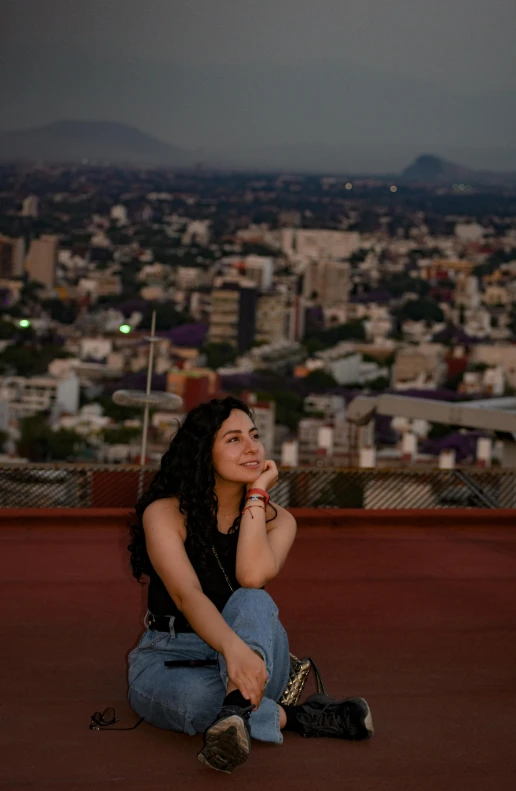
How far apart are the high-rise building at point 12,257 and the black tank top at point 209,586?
4125cm

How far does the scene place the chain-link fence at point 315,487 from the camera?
4.50m

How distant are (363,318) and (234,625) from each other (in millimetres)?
44732

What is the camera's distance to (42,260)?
4384cm

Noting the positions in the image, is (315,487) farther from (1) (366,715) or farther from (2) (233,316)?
(2) (233,316)

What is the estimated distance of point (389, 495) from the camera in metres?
4.66

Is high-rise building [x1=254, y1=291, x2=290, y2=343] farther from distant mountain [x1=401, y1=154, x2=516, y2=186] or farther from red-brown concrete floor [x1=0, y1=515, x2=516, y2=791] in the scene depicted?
red-brown concrete floor [x1=0, y1=515, x2=516, y2=791]

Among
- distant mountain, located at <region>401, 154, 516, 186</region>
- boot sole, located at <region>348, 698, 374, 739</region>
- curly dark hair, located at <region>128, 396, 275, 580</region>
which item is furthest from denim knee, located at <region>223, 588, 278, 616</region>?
distant mountain, located at <region>401, 154, 516, 186</region>

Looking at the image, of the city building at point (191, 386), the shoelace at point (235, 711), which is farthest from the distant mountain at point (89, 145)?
the shoelace at point (235, 711)

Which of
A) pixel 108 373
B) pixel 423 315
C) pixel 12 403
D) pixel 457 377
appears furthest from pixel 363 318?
pixel 12 403

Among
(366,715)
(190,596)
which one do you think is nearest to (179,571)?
(190,596)

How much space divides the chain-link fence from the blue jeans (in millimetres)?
2215

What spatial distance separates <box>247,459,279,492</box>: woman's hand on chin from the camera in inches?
93.7

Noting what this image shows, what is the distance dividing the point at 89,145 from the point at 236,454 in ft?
131

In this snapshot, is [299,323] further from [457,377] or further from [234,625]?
[234,625]
